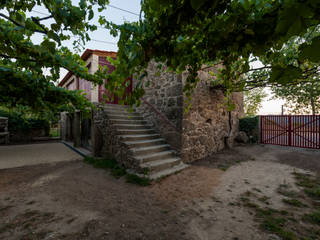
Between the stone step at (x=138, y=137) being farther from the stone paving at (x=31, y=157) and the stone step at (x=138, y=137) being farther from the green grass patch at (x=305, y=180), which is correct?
the green grass patch at (x=305, y=180)

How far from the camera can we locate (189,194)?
2688 millimetres

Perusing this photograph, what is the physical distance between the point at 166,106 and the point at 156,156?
65.1 inches

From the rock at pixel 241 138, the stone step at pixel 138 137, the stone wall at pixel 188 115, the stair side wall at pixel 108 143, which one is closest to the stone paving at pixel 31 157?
the stair side wall at pixel 108 143

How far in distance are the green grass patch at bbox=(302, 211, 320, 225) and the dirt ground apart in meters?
0.28

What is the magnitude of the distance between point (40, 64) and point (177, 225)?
262 centimetres

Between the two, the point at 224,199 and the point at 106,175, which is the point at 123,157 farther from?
the point at 224,199

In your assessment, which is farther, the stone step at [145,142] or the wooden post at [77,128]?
the wooden post at [77,128]

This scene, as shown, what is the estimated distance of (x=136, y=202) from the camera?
7.98ft

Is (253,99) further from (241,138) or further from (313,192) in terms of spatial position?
(313,192)

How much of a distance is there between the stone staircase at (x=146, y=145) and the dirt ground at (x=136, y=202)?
35 cm

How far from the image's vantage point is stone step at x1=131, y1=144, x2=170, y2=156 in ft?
12.6

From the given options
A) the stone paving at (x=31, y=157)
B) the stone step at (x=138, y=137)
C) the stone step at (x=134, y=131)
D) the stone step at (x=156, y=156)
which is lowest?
the stone paving at (x=31, y=157)

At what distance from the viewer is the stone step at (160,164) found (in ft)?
11.5

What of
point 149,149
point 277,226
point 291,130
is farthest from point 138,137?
point 291,130
